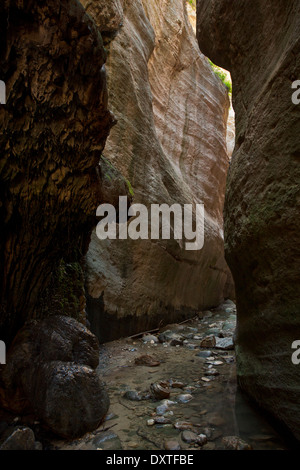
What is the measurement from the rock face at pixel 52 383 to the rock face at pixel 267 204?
157 cm

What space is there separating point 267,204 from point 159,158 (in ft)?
19.7

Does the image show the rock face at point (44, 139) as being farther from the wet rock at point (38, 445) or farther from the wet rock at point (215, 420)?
the wet rock at point (215, 420)

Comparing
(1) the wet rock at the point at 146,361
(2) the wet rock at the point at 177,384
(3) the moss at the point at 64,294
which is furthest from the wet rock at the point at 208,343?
(3) the moss at the point at 64,294

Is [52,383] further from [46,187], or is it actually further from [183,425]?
[46,187]

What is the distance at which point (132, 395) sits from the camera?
9.95ft

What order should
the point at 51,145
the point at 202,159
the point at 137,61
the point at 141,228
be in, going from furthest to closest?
1. the point at 202,159
2. the point at 137,61
3. the point at 141,228
4. the point at 51,145

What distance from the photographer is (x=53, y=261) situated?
324 centimetres

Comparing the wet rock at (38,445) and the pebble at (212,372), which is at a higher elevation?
the wet rock at (38,445)

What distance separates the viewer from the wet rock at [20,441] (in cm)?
187

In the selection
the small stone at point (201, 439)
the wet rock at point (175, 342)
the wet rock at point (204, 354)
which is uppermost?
the small stone at point (201, 439)

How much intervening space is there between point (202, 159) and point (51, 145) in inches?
408

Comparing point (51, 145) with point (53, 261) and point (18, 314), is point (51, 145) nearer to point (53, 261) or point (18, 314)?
point (53, 261)

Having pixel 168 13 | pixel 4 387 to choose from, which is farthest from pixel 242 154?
pixel 168 13

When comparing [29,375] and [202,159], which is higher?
[202,159]
